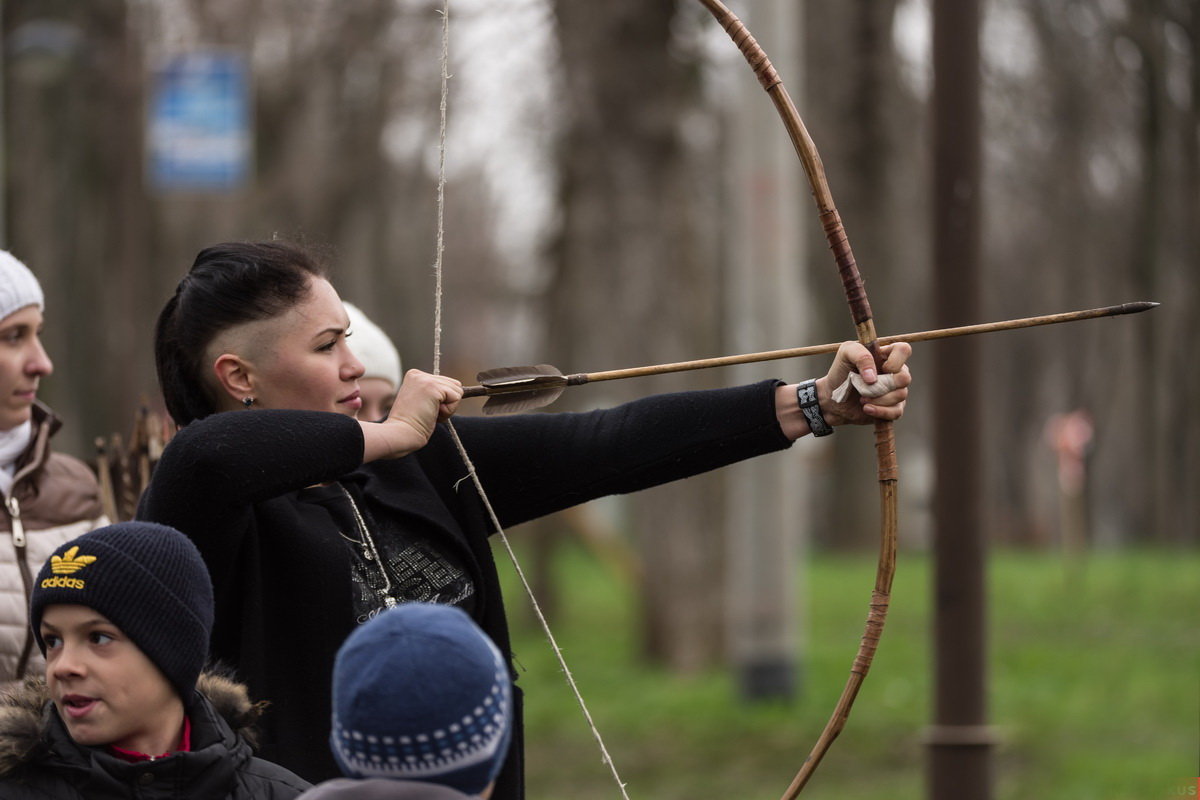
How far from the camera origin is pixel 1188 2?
7.74 meters

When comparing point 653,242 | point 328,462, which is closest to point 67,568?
point 328,462

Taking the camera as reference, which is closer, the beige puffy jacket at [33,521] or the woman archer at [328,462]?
the woman archer at [328,462]

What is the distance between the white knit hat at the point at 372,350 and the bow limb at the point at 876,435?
3.43 ft

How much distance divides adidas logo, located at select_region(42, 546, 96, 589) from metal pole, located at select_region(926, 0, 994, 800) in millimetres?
2782

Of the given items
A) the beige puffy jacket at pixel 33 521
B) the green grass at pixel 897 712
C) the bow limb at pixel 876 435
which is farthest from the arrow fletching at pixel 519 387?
the green grass at pixel 897 712

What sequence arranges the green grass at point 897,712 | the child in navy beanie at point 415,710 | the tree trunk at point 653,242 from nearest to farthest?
the child in navy beanie at point 415,710, the green grass at point 897,712, the tree trunk at point 653,242

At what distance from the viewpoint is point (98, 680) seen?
2.33m

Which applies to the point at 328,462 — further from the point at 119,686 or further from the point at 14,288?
the point at 14,288

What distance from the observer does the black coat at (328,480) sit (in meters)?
2.59

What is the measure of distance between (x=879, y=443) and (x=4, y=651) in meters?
1.54

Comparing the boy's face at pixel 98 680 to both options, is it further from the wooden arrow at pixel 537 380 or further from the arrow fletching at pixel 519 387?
the arrow fletching at pixel 519 387

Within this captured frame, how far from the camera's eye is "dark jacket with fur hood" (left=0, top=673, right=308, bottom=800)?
2309 millimetres

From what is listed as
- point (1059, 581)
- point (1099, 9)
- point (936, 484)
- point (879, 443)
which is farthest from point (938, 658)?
point (1059, 581)

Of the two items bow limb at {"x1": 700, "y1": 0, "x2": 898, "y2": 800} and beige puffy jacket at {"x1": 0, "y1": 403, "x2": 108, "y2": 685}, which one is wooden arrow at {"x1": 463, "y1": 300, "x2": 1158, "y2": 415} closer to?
bow limb at {"x1": 700, "y1": 0, "x2": 898, "y2": 800}
